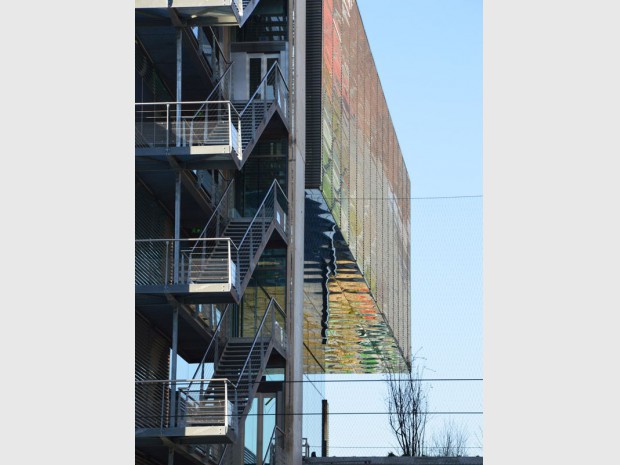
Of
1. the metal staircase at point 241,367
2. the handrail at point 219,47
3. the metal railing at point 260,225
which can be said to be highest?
the handrail at point 219,47

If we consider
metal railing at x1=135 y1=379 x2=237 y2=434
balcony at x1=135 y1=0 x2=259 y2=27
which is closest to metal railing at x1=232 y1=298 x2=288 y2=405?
metal railing at x1=135 y1=379 x2=237 y2=434

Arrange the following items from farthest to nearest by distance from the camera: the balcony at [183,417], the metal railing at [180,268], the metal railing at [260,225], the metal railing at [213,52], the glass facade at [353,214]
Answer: the glass facade at [353,214] → the metal railing at [213,52] → the metal railing at [260,225] → the metal railing at [180,268] → the balcony at [183,417]

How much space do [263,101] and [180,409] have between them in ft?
29.6

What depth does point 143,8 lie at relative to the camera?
27.3 m

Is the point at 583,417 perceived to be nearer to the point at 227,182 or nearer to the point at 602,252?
the point at 602,252

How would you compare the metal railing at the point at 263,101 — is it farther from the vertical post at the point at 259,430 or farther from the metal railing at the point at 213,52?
the vertical post at the point at 259,430

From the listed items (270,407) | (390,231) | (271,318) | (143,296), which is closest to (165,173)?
(143,296)

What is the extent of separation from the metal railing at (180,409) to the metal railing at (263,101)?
19.8ft

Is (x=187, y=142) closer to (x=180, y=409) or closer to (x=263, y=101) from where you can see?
(x=263, y=101)

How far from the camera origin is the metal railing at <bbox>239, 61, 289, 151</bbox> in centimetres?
3022

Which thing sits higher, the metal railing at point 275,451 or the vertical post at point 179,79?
the vertical post at point 179,79

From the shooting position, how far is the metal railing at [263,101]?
30219mm

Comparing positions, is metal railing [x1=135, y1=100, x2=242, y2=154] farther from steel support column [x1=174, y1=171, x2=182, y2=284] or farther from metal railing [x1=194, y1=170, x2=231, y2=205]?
metal railing [x1=194, y1=170, x2=231, y2=205]

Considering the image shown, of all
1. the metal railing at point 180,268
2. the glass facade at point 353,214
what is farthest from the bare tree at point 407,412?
the metal railing at point 180,268
